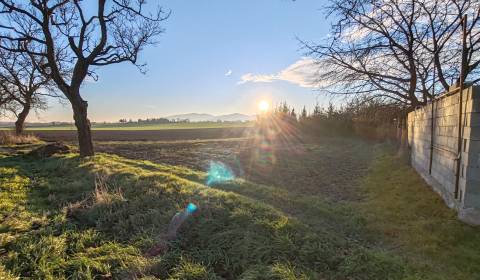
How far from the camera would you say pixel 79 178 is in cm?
791

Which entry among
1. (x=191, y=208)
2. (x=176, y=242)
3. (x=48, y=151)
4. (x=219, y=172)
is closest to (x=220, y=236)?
(x=176, y=242)

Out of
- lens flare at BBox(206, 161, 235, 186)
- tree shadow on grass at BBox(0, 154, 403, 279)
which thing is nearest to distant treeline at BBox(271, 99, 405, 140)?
lens flare at BBox(206, 161, 235, 186)

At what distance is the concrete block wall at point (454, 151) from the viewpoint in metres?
4.66

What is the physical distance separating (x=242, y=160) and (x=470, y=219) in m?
10.2

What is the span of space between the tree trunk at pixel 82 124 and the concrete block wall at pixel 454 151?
467 inches

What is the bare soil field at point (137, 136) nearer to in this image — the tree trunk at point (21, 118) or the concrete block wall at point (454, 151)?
the tree trunk at point (21, 118)

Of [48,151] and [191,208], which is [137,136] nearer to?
[48,151]

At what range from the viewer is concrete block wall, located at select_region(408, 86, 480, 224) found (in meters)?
4.66

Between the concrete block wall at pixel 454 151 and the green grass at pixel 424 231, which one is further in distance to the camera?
the concrete block wall at pixel 454 151

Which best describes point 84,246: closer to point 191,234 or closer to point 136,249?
point 136,249

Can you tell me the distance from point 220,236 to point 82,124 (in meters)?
9.66

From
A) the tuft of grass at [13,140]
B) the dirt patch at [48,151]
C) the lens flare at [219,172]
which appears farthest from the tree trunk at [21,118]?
the lens flare at [219,172]

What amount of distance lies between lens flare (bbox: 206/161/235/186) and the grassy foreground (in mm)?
2053

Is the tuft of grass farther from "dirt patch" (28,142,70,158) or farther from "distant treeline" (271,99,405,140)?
"distant treeline" (271,99,405,140)
